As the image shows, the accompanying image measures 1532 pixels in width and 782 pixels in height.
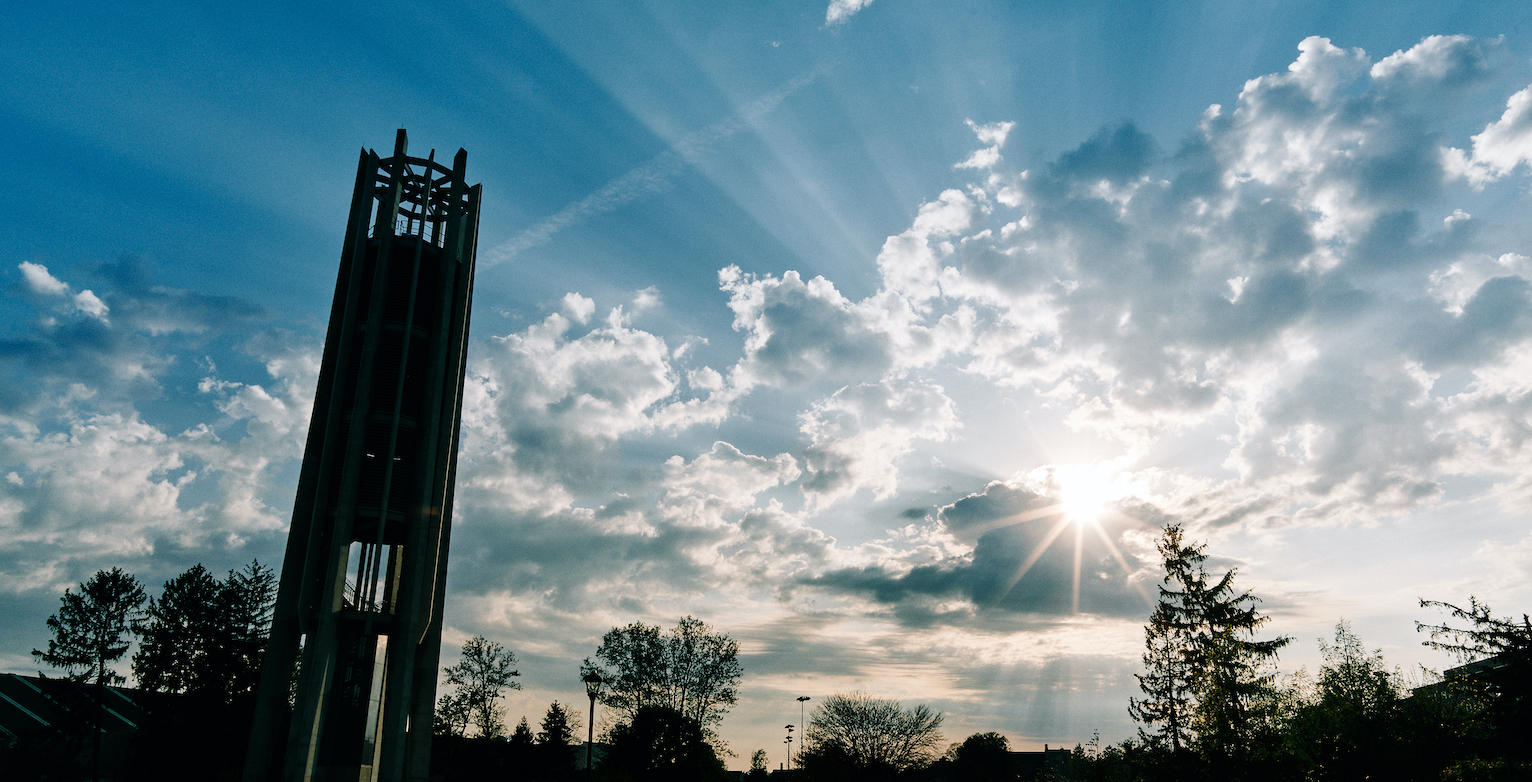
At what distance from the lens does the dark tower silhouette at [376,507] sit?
3127 centimetres

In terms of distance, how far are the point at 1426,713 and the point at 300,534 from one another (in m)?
47.3

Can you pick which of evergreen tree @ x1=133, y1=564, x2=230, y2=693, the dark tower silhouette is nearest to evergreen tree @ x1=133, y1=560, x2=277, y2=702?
evergreen tree @ x1=133, y1=564, x2=230, y2=693

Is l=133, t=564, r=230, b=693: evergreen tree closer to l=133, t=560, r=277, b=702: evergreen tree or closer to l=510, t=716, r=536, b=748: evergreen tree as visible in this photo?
l=133, t=560, r=277, b=702: evergreen tree

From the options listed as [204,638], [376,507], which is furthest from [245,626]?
[376,507]

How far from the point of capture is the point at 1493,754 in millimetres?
23672

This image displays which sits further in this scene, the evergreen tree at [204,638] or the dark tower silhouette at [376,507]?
the evergreen tree at [204,638]

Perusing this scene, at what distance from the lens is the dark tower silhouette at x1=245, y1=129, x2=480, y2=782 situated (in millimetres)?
31266

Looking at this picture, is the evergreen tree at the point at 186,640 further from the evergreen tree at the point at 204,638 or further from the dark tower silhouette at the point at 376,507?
the dark tower silhouette at the point at 376,507

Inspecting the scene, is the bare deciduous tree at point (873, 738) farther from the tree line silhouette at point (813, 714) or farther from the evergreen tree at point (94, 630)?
the evergreen tree at point (94, 630)

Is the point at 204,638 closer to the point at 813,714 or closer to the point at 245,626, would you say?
the point at 245,626

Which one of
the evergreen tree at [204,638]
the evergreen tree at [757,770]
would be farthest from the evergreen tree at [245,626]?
the evergreen tree at [757,770]

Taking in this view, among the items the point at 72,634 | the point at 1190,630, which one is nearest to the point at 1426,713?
the point at 1190,630

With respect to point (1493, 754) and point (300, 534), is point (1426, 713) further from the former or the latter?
point (300, 534)

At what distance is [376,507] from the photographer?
33.3m
